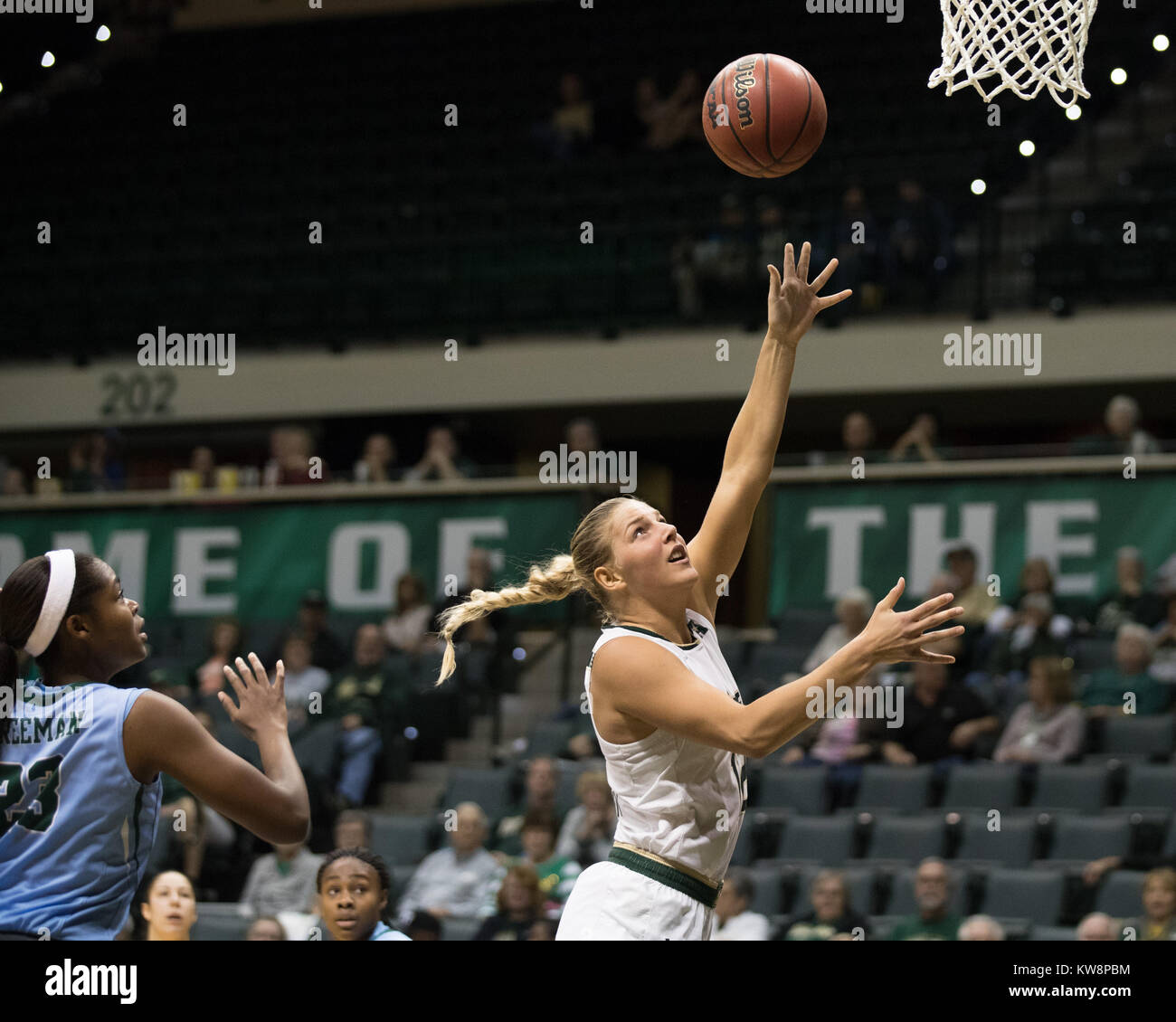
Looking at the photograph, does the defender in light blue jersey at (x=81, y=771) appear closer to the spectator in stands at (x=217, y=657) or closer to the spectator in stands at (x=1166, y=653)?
the spectator in stands at (x=1166, y=653)

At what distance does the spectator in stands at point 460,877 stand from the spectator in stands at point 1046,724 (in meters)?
2.58

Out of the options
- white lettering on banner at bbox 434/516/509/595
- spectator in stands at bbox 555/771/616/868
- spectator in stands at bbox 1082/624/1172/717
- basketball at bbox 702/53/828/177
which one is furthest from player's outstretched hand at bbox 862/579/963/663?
white lettering on banner at bbox 434/516/509/595

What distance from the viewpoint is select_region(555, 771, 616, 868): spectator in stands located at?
8.20 m

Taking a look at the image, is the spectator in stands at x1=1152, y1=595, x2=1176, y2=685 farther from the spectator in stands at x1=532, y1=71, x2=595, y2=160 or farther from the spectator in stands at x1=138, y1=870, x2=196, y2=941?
the spectator in stands at x1=532, y1=71, x2=595, y2=160

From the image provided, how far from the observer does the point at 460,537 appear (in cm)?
1072

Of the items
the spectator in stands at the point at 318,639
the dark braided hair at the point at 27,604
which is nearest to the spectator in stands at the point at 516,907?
the spectator in stands at the point at 318,639

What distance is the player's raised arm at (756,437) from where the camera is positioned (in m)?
3.91

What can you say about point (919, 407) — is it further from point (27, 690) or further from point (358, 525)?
point (27, 690)

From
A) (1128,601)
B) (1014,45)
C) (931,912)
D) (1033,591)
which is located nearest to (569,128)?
(1033,591)

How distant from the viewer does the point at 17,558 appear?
11.5 meters

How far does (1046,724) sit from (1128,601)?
1113 mm

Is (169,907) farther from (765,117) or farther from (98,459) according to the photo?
(98,459)

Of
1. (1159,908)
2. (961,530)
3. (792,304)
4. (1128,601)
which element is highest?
(792,304)
